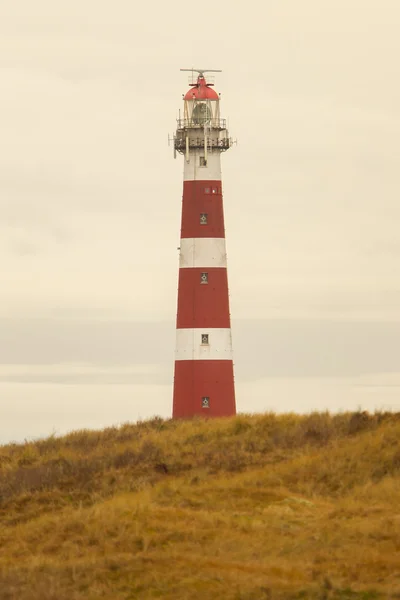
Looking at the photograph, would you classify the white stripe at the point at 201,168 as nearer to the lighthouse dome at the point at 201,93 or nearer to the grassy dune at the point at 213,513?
the lighthouse dome at the point at 201,93

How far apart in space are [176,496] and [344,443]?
473 centimetres

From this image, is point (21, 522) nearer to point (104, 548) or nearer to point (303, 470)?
point (104, 548)

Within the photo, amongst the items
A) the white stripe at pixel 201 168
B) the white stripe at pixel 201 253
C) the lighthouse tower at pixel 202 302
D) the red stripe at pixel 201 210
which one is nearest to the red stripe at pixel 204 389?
the lighthouse tower at pixel 202 302

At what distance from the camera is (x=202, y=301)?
40750mm

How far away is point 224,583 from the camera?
615 inches

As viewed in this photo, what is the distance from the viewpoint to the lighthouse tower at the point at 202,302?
4059 centimetres

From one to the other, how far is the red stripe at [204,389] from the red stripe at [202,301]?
1.32 m

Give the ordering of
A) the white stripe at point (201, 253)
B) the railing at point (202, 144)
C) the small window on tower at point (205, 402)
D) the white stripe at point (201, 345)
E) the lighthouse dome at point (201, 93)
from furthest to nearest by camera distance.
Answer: the lighthouse dome at point (201, 93)
the railing at point (202, 144)
the white stripe at point (201, 253)
the white stripe at point (201, 345)
the small window on tower at point (205, 402)

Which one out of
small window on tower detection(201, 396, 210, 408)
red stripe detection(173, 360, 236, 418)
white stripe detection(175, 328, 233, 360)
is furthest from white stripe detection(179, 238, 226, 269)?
small window on tower detection(201, 396, 210, 408)

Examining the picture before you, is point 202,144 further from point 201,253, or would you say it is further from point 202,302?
point 202,302

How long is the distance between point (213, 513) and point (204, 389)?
19932 millimetres

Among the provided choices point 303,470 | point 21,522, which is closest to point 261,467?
point 303,470

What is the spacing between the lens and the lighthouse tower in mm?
40594

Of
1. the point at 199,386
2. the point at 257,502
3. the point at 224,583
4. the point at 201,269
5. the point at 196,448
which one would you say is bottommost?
the point at 224,583
